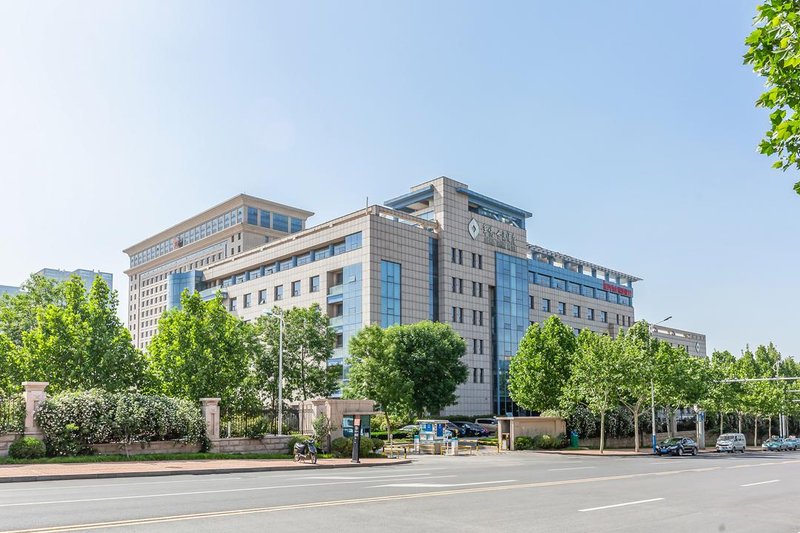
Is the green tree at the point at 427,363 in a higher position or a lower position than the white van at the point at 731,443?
higher

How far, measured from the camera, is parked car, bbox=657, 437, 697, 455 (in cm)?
4706

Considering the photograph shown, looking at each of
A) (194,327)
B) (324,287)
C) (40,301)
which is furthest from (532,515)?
(324,287)

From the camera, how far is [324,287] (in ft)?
234

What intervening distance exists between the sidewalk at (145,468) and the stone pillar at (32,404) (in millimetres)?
2162

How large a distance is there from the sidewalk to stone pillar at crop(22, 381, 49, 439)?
216 centimetres

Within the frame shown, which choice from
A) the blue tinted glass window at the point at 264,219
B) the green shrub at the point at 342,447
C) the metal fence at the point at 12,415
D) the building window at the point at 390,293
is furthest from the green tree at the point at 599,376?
the blue tinted glass window at the point at 264,219

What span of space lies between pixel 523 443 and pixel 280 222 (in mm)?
73542

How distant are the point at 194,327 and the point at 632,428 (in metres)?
37.9

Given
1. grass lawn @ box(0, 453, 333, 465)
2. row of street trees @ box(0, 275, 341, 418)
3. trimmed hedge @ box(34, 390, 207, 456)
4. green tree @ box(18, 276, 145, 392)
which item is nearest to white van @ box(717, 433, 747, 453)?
grass lawn @ box(0, 453, 333, 465)

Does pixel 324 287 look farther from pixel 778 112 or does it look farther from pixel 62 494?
pixel 778 112

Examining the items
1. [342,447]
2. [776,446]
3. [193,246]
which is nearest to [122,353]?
[342,447]

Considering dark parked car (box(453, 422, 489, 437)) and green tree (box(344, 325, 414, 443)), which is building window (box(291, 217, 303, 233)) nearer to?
dark parked car (box(453, 422, 489, 437))

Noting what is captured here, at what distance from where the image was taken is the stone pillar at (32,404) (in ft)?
84.8

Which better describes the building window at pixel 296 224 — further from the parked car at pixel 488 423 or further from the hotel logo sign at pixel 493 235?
the parked car at pixel 488 423
